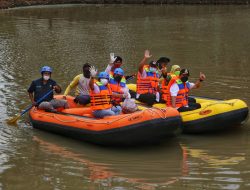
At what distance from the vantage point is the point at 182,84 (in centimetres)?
942

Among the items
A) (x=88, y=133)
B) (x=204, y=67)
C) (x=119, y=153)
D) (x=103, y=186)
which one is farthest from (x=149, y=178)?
(x=204, y=67)

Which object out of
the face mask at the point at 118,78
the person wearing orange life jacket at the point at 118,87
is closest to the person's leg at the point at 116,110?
the person wearing orange life jacket at the point at 118,87

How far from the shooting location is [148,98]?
1023cm

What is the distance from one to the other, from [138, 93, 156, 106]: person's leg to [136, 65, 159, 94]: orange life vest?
0.23 m

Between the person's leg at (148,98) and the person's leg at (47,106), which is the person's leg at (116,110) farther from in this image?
the person's leg at (47,106)

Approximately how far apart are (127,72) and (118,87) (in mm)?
Answer: 6146

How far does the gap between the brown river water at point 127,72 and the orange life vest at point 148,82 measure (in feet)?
5.52

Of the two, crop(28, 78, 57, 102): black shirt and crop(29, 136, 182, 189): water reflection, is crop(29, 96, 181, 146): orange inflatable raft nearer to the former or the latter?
crop(29, 136, 182, 189): water reflection

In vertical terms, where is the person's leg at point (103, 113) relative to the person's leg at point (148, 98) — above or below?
below

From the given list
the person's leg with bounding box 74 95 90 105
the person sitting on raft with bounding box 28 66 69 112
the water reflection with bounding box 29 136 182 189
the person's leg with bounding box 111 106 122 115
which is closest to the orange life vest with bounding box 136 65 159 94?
the person's leg with bounding box 74 95 90 105

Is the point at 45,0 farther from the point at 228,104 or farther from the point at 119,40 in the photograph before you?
the point at 228,104

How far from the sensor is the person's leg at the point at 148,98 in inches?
401

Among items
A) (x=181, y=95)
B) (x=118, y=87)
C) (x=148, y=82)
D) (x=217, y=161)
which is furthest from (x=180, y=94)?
(x=217, y=161)

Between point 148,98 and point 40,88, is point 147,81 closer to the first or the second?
point 148,98
